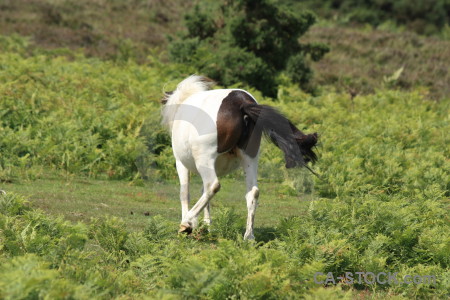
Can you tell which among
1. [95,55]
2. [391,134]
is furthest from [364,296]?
[95,55]

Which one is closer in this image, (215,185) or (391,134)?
(215,185)

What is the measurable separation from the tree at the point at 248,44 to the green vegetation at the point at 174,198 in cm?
74

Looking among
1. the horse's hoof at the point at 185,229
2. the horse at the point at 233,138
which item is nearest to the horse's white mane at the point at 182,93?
the horse at the point at 233,138

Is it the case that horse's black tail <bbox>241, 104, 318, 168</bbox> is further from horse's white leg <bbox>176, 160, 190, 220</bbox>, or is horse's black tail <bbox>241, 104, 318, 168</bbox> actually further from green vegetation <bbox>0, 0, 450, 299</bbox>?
horse's white leg <bbox>176, 160, 190, 220</bbox>

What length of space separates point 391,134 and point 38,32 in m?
17.8

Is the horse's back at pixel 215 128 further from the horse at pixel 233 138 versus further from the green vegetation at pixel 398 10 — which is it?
the green vegetation at pixel 398 10

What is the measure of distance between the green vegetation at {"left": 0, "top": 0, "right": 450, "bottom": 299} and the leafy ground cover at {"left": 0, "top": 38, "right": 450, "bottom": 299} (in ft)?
0.08

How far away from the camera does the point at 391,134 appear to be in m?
15.9

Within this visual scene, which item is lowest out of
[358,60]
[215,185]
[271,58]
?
[358,60]

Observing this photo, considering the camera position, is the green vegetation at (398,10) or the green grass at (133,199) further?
the green vegetation at (398,10)

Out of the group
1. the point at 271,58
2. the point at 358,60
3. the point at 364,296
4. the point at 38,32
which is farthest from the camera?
the point at 358,60

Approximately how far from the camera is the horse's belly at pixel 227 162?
8.13 meters

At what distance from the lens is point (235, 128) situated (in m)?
7.75

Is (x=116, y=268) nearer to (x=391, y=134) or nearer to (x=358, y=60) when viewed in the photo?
(x=391, y=134)
